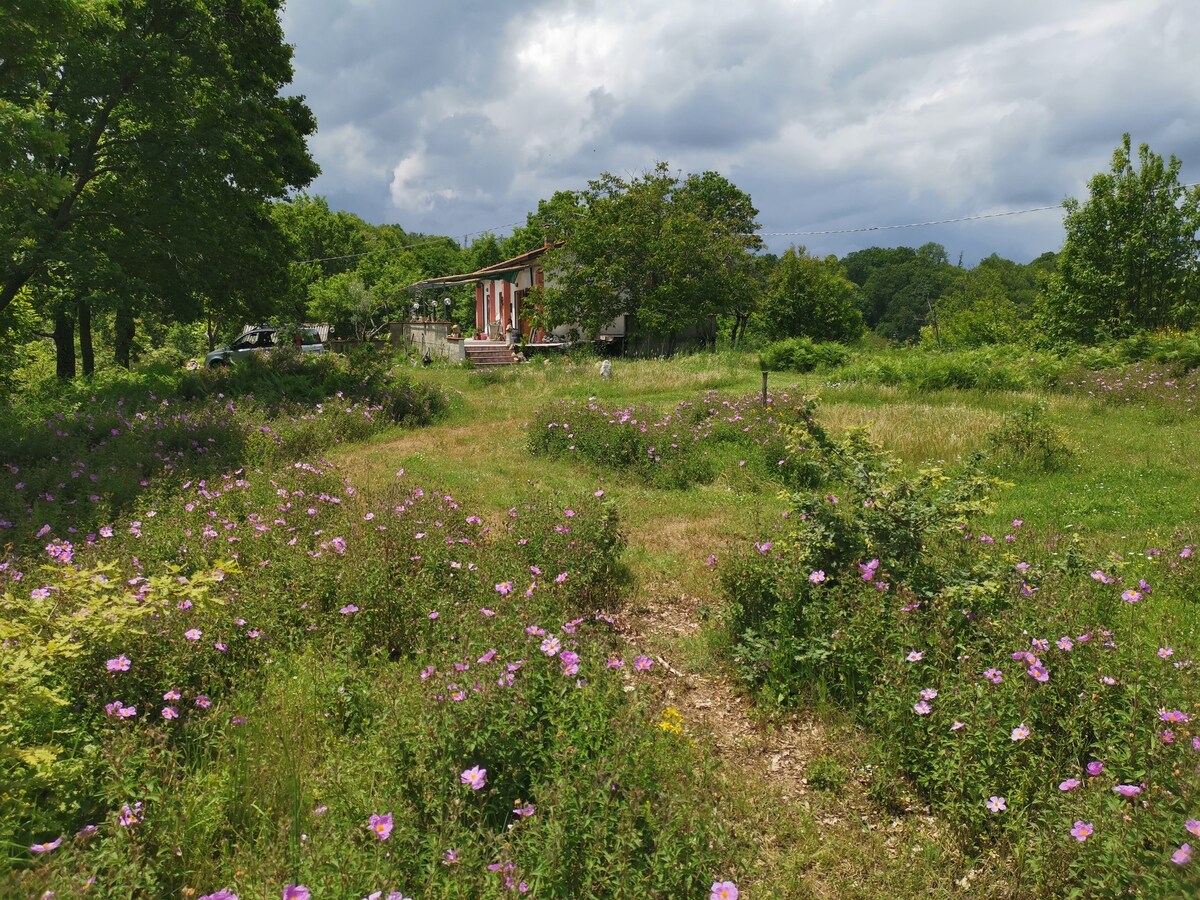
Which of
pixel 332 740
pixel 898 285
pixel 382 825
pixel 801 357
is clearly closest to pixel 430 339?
pixel 801 357

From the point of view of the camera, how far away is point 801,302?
43.3 meters

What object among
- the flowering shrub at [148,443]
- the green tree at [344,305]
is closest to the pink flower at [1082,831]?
the flowering shrub at [148,443]

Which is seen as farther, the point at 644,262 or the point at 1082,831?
the point at 644,262

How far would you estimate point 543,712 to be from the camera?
9.58 ft

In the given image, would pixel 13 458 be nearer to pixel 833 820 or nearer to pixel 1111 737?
pixel 833 820

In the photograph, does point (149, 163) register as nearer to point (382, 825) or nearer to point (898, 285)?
point (382, 825)

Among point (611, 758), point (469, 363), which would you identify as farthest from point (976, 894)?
point (469, 363)

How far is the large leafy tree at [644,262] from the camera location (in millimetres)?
25266

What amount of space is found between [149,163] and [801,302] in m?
37.3

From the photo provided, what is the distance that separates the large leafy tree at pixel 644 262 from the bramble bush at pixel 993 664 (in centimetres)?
2121

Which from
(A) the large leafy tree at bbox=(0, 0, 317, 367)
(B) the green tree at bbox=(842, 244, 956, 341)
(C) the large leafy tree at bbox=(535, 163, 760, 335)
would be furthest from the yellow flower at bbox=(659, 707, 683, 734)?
(B) the green tree at bbox=(842, 244, 956, 341)

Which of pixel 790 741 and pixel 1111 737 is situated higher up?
pixel 1111 737

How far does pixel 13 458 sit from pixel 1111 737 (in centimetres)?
1008

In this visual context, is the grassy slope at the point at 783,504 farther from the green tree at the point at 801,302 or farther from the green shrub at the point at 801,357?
the green tree at the point at 801,302
